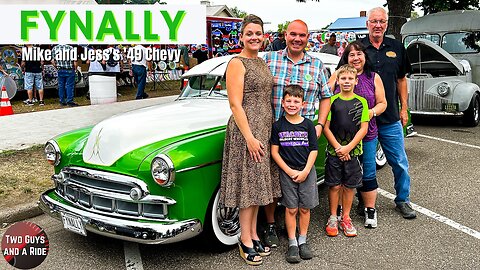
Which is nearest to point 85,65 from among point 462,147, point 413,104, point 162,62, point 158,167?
point 162,62

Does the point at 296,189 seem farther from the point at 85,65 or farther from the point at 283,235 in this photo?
the point at 85,65

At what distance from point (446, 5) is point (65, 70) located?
38.6ft

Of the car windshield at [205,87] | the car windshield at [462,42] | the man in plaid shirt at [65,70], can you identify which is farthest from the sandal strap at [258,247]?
the man in plaid shirt at [65,70]

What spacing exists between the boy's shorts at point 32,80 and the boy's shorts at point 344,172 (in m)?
10.1

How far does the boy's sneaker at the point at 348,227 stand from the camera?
4.18 m

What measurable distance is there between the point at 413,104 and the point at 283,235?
6798 mm

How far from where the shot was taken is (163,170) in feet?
11.0

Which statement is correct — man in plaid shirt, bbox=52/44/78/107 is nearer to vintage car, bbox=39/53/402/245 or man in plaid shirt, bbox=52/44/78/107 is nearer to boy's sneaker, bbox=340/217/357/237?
vintage car, bbox=39/53/402/245

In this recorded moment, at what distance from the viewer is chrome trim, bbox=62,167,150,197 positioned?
338 centimetres

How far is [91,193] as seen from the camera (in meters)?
3.55

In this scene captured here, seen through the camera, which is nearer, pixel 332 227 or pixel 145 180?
pixel 145 180

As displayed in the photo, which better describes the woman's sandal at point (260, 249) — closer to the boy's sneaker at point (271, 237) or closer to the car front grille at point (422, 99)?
the boy's sneaker at point (271, 237)

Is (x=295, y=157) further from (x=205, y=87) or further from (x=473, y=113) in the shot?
(x=473, y=113)

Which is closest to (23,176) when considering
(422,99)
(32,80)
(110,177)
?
(110,177)
